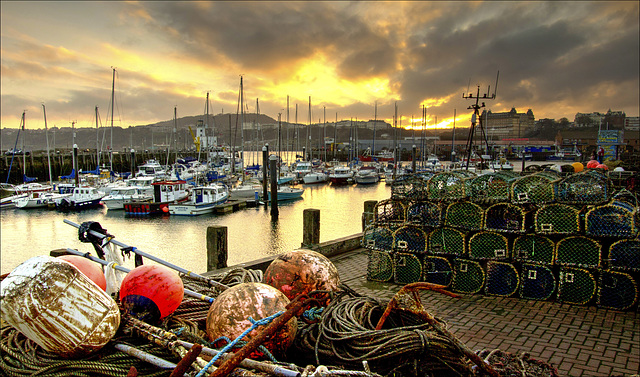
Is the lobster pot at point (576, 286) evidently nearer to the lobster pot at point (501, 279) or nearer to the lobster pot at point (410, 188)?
the lobster pot at point (501, 279)

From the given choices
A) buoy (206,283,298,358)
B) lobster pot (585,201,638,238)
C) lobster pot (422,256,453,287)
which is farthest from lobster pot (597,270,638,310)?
buoy (206,283,298,358)

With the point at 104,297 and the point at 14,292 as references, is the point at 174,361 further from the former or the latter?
the point at 14,292

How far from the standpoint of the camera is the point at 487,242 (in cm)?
706

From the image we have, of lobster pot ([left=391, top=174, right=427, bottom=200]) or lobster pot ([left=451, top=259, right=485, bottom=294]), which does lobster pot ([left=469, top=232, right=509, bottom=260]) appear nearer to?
lobster pot ([left=451, top=259, right=485, bottom=294])

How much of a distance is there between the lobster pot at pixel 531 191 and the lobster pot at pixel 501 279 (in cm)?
124

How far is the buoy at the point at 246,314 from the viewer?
3701 mm

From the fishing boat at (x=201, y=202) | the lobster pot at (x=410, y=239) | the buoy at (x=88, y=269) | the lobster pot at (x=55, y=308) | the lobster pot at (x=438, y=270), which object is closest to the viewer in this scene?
the lobster pot at (x=55, y=308)

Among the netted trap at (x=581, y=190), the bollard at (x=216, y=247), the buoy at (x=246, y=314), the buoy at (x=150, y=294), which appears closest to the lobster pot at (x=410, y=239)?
the netted trap at (x=581, y=190)

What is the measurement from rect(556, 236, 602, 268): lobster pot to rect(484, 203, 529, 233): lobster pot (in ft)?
2.14

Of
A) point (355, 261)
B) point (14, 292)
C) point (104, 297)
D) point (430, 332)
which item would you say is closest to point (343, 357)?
point (430, 332)

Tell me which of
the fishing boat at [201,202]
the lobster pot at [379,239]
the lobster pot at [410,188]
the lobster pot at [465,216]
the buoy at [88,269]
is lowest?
the fishing boat at [201,202]

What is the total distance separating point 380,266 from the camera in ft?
26.9

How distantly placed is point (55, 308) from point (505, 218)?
6.95 meters

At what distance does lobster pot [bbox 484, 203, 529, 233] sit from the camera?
689cm
